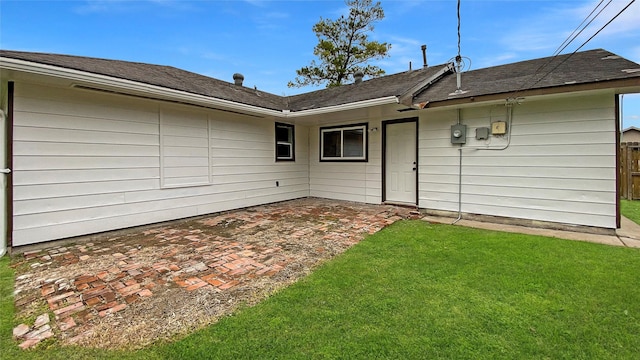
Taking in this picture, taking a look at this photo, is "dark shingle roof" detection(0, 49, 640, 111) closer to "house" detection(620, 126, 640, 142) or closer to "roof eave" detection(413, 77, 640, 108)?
"roof eave" detection(413, 77, 640, 108)

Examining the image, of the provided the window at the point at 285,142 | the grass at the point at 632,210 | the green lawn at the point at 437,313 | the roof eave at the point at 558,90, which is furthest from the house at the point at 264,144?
the grass at the point at 632,210

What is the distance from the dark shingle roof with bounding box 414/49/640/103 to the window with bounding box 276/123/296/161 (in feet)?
11.8

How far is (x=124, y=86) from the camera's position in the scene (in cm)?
425

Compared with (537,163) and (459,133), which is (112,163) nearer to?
(459,133)

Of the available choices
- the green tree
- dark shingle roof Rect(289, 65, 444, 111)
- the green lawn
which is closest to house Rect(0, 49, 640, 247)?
dark shingle roof Rect(289, 65, 444, 111)

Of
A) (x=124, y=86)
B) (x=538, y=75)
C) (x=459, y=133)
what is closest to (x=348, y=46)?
(x=459, y=133)

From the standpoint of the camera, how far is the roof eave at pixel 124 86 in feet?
11.1

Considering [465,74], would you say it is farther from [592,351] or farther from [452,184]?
[592,351]

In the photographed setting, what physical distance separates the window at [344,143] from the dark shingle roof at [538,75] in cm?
190

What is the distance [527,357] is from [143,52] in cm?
1377

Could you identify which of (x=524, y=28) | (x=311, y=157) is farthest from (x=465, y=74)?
(x=311, y=157)

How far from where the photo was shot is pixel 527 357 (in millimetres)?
1709

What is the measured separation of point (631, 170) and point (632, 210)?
102 inches

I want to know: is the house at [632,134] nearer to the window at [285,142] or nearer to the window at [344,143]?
the window at [344,143]
